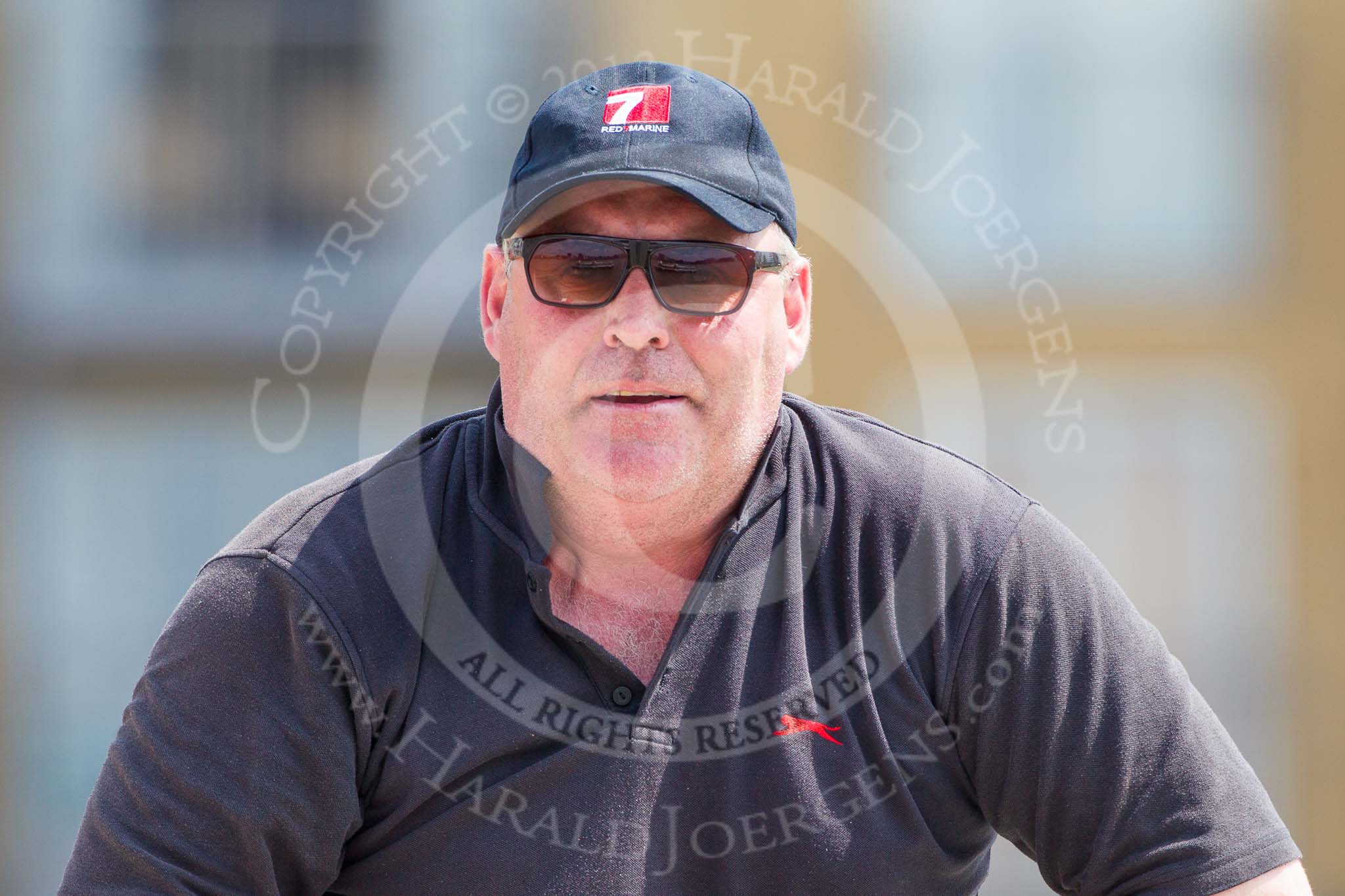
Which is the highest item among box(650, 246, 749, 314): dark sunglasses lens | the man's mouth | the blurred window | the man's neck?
the blurred window

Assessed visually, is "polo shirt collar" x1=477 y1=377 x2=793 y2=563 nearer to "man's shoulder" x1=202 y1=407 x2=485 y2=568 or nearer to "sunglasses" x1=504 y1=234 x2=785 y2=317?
"man's shoulder" x1=202 y1=407 x2=485 y2=568

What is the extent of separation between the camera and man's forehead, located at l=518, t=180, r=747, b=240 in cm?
205

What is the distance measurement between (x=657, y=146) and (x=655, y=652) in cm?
74

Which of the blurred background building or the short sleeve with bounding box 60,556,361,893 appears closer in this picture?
the short sleeve with bounding box 60,556,361,893

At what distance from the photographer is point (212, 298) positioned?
6930 millimetres

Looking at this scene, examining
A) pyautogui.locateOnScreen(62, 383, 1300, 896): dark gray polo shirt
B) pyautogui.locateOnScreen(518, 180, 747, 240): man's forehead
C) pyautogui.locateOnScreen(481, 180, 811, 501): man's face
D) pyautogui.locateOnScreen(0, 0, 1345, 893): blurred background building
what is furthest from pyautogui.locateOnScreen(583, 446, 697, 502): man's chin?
pyautogui.locateOnScreen(0, 0, 1345, 893): blurred background building

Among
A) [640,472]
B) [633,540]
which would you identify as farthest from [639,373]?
[633,540]

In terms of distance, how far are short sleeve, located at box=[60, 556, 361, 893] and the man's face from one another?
0.46 meters

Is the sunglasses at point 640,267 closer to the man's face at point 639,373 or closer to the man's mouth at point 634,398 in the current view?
the man's face at point 639,373

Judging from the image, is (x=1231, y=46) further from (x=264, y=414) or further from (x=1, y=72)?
(x=1, y=72)

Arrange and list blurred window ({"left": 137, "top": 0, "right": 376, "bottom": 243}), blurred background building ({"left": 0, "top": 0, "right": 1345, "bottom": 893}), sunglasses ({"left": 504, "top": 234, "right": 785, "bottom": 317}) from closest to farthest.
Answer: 1. sunglasses ({"left": 504, "top": 234, "right": 785, "bottom": 317})
2. blurred background building ({"left": 0, "top": 0, "right": 1345, "bottom": 893})
3. blurred window ({"left": 137, "top": 0, "right": 376, "bottom": 243})

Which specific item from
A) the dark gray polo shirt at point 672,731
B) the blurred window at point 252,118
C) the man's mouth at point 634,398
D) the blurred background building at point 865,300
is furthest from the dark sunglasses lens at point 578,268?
the blurred window at point 252,118

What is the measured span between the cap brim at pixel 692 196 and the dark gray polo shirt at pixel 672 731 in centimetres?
45

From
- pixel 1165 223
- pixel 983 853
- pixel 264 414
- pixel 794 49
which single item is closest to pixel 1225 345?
pixel 1165 223
